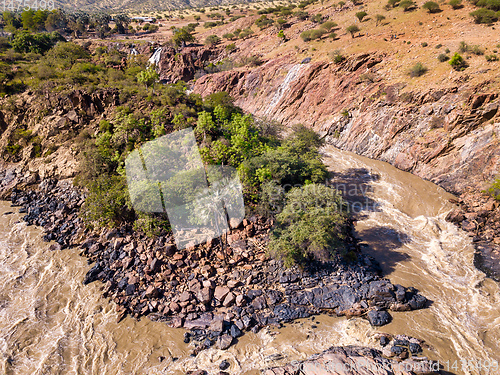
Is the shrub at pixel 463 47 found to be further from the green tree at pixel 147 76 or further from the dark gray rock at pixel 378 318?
the green tree at pixel 147 76

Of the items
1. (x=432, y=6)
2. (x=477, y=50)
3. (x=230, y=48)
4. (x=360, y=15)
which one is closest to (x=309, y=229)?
(x=477, y=50)

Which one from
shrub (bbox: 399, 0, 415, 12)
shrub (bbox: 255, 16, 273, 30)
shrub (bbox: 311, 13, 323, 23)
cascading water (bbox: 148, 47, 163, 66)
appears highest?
shrub (bbox: 255, 16, 273, 30)

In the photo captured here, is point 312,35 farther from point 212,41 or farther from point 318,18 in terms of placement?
point 212,41

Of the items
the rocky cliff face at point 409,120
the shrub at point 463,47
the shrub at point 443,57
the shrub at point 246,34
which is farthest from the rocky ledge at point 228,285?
the shrub at point 246,34

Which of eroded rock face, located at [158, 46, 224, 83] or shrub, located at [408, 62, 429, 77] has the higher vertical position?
eroded rock face, located at [158, 46, 224, 83]

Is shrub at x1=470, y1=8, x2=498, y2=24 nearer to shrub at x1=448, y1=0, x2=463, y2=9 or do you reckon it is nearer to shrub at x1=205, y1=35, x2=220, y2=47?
shrub at x1=448, y1=0, x2=463, y2=9

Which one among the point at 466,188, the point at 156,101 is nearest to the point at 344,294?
the point at 466,188

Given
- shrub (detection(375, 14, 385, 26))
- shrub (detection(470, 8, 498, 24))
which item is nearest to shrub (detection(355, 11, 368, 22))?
shrub (detection(375, 14, 385, 26))
